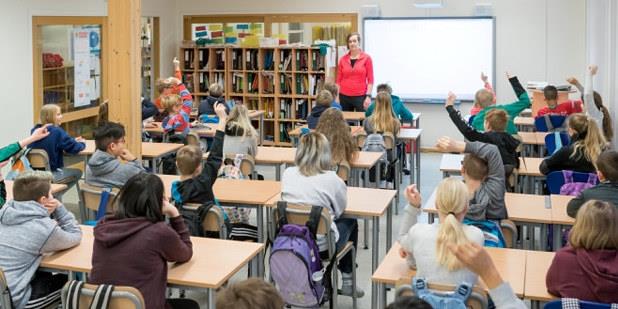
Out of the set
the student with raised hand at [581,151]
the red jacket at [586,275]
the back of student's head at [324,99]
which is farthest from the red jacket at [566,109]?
the red jacket at [586,275]

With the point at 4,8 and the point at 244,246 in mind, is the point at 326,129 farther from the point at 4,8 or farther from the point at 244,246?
the point at 4,8

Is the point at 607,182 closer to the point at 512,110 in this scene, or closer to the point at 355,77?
the point at 512,110

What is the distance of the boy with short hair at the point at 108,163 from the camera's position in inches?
242

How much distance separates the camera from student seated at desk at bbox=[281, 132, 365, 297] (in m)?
5.11

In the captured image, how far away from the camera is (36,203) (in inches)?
164

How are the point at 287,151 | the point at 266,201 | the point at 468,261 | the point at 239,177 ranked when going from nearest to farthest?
the point at 468,261 → the point at 266,201 → the point at 239,177 → the point at 287,151

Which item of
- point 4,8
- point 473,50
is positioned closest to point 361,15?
point 473,50

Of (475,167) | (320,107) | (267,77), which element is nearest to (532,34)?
(267,77)

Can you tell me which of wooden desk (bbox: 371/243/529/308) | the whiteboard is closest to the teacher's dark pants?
the whiteboard

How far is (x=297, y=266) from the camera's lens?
4496 mm

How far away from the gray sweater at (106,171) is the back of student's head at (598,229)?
146 inches

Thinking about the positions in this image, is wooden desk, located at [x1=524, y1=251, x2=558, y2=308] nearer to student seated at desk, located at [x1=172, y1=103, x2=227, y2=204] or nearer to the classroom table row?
the classroom table row

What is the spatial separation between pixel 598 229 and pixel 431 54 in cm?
925

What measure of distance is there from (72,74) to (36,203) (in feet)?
23.5
